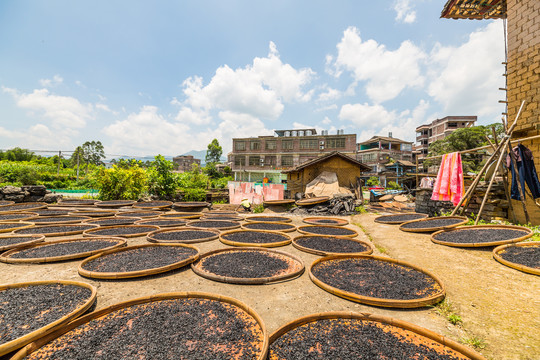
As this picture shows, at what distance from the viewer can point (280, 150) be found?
110 ft

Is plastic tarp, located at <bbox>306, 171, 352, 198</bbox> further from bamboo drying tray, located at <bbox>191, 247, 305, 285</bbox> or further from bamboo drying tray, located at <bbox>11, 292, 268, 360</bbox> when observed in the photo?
bamboo drying tray, located at <bbox>11, 292, 268, 360</bbox>

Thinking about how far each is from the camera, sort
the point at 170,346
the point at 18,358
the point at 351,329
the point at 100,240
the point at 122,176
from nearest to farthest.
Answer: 1. the point at 18,358
2. the point at 170,346
3. the point at 351,329
4. the point at 100,240
5. the point at 122,176

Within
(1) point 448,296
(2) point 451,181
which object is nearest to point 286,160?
(2) point 451,181

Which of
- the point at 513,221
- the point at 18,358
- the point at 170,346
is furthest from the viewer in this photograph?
the point at 513,221

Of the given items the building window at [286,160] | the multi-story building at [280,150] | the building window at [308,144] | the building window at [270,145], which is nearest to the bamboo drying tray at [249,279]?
the multi-story building at [280,150]

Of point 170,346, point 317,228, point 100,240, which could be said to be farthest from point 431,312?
point 100,240

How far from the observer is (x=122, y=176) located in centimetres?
1071

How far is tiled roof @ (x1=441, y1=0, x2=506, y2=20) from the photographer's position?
669 centimetres

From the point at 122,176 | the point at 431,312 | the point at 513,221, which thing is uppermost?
the point at 122,176

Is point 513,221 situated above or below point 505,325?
above

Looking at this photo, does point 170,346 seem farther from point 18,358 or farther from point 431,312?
point 431,312

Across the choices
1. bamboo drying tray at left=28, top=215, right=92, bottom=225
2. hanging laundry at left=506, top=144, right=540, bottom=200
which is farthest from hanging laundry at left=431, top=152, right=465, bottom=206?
bamboo drying tray at left=28, top=215, right=92, bottom=225

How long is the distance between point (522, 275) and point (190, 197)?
490 inches

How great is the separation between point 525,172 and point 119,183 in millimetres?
14387
